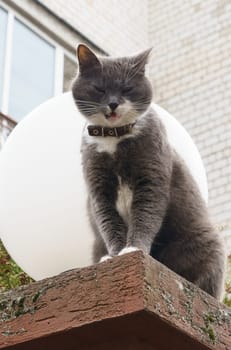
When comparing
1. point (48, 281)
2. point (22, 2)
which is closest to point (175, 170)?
point (48, 281)

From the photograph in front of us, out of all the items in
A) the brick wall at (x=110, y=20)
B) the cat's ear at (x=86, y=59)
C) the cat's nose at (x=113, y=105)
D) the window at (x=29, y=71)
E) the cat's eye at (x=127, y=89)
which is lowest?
the cat's nose at (x=113, y=105)

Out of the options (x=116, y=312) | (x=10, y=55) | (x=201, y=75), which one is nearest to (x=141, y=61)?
(x=116, y=312)

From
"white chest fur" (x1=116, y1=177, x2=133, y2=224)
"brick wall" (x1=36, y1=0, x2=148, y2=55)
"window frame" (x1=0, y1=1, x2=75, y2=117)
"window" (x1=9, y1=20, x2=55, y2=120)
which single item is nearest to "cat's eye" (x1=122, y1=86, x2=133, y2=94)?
"white chest fur" (x1=116, y1=177, x2=133, y2=224)

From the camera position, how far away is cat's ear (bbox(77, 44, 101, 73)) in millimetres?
1585

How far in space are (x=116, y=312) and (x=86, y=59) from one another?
2.87ft

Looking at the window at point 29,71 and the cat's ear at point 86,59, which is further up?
the window at point 29,71

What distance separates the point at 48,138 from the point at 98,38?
5.73m

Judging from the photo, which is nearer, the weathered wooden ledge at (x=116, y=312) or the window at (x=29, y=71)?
the weathered wooden ledge at (x=116, y=312)

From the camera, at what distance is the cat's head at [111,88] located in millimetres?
1521

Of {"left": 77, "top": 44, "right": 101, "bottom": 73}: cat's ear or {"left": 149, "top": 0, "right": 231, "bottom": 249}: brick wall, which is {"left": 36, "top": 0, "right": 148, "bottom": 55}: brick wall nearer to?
{"left": 149, "top": 0, "right": 231, "bottom": 249}: brick wall

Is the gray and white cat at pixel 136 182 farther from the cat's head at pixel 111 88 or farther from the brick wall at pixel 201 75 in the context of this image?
the brick wall at pixel 201 75

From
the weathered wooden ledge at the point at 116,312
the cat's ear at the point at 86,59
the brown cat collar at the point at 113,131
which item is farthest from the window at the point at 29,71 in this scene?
the weathered wooden ledge at the point at 116,312

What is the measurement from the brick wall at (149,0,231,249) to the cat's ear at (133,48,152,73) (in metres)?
4.83

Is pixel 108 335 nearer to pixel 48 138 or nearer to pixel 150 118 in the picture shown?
pixel 150 118
